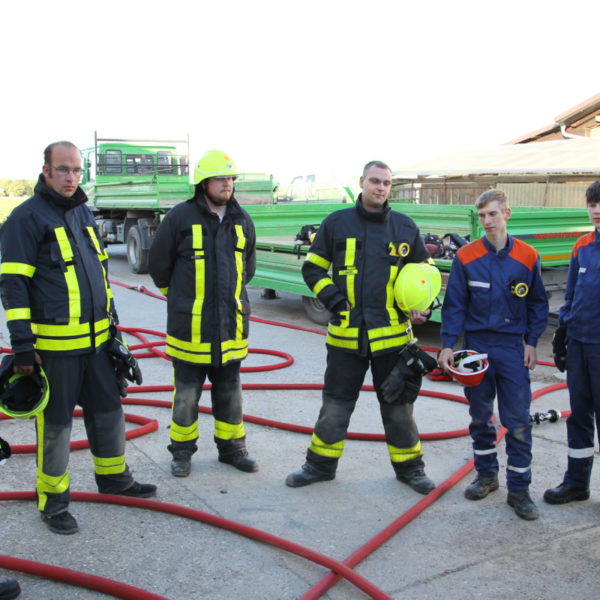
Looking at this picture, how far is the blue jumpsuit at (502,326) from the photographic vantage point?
139 inches

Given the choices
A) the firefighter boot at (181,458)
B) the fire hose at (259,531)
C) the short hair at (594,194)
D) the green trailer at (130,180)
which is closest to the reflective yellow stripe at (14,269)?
the fire hose at (259,531)

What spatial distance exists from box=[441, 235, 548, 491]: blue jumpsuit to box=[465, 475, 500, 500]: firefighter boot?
68 millimetres

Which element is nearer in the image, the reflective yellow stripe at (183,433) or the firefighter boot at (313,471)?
the firefighter boot at (313,471)

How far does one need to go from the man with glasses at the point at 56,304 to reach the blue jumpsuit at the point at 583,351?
2511mm

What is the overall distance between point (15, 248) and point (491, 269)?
242 cm

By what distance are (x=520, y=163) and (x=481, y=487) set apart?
1566 cm

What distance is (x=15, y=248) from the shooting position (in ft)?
10.3

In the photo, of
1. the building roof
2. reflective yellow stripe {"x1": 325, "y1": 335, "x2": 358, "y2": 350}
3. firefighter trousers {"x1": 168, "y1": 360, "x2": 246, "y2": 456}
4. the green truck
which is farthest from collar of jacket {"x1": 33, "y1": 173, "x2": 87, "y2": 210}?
the building roof

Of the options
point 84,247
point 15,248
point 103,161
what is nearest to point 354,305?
point 84,247

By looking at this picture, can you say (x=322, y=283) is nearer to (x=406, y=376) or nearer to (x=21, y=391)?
(x=406, y=376)

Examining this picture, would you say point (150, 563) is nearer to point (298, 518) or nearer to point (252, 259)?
point (298, 518)

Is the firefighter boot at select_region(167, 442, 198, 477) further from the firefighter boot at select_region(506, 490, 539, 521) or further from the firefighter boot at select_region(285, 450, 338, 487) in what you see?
the firefighter boot at select_region(506, 490, 539, 521)

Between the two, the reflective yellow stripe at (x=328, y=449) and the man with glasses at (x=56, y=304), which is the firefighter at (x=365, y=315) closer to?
the reflective yellow stripe at (x=328, y=449)

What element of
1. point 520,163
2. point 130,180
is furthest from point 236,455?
point 520,163
